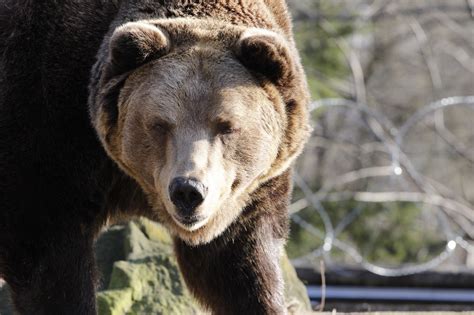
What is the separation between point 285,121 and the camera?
5.40 metres

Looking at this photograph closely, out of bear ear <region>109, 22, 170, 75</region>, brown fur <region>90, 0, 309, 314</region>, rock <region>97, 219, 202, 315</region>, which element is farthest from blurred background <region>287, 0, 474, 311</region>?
bear ear <region>109, 22, 170, 75</region>

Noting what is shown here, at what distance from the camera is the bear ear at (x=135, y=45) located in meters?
5.09

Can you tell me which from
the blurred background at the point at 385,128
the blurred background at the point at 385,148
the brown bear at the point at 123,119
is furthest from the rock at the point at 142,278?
the blurred background at the point at 385,128

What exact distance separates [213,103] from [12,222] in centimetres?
102

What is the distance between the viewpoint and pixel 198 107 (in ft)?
16.7

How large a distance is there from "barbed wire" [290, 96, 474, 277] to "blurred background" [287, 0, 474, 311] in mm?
83

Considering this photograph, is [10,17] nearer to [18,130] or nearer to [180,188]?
[18,130]

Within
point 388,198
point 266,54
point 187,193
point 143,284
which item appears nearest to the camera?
point 187,193

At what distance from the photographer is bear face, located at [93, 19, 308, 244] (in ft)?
16.5

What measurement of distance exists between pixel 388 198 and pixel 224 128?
734cm

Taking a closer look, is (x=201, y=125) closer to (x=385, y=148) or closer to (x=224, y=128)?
(x=224, y=128)

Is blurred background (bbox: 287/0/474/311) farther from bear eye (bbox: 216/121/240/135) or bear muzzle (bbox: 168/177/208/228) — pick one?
bear muzzle (bbox: 168/177/208/228)

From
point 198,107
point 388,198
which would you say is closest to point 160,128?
point 198,107

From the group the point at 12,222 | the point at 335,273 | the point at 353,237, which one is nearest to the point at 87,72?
the point at 12,222
